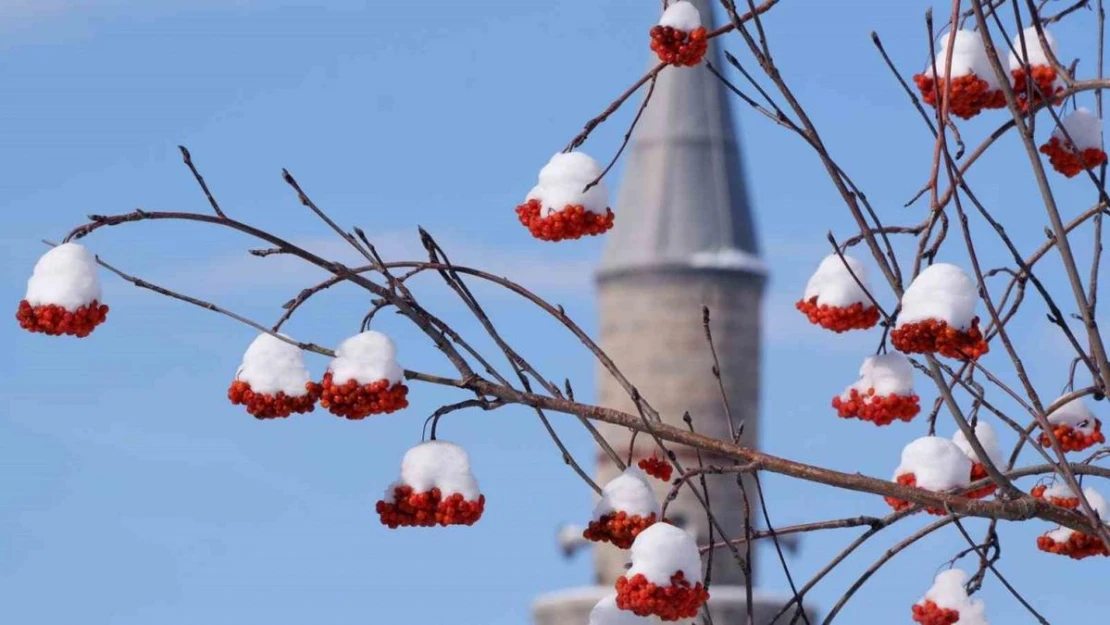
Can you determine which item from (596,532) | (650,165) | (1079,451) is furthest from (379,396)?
(650,165)

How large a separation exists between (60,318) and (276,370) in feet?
1.78

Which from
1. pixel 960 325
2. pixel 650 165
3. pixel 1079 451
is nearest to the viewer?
pixel 960 325

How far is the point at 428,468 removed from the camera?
4.63 meters

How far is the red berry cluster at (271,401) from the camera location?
4.76 meters

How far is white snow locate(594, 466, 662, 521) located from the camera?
14.9 ft

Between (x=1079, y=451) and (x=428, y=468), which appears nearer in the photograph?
(x=428, y=468)

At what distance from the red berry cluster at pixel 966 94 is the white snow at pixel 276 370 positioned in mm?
1692

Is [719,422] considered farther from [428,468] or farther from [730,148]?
[428,468]

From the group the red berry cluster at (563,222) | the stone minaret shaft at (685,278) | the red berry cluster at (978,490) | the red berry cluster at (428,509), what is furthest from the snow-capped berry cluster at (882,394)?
the stone minaret shaft at (685,278)

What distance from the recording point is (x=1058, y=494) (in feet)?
17.9

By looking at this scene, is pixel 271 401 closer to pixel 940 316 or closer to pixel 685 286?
pixel 940 316

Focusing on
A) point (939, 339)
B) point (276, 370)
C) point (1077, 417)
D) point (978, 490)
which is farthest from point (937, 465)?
point (276, 370)

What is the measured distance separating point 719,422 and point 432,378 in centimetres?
3964

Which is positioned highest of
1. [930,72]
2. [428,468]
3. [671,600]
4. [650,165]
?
[650,165]
